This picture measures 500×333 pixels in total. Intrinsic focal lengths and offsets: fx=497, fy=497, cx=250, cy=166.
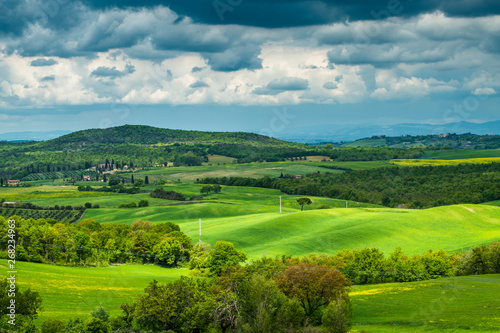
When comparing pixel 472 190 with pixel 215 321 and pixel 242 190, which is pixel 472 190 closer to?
pixel 242 190

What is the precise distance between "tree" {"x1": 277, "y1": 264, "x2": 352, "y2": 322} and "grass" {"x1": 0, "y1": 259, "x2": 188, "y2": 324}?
673 inches

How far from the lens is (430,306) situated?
49.0 metres

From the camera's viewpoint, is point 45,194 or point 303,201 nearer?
point 303,201

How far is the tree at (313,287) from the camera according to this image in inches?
1907

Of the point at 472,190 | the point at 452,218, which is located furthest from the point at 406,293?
the point at 472,190

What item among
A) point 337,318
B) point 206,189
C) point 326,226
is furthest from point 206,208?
point 337,318

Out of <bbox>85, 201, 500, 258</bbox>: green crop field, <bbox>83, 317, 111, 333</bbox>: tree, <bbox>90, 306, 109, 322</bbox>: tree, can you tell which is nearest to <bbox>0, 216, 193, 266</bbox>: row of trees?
<bbox>85, 201, 500, 258</bbox>: green crop field

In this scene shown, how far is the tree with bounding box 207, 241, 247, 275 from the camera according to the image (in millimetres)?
70938

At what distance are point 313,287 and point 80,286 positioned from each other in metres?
28.2

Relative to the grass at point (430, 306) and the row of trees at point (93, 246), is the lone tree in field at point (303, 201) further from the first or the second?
the grass at point (430, 306)

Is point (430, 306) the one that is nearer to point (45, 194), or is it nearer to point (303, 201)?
point (303, 201)

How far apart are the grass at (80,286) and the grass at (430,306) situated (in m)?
24.8

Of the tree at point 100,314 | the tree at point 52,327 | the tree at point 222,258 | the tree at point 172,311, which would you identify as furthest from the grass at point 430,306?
the tree at point 52,327

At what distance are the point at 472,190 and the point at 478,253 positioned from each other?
369 ft
